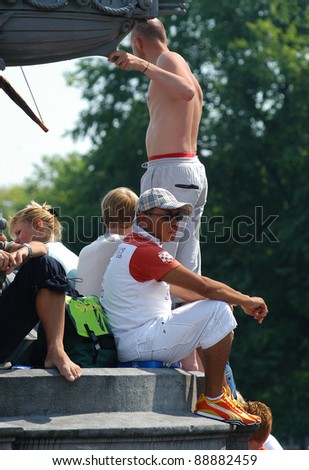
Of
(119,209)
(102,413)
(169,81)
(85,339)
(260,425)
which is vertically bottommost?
(260,425)

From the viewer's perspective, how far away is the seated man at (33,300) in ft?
18.8

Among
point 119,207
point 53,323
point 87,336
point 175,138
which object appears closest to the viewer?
point 53,323

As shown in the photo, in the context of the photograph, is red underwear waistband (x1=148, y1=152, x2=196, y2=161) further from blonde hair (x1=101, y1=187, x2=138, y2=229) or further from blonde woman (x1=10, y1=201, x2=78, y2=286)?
blonde woman (x1=10, y1=201, x2=78, y2=286)

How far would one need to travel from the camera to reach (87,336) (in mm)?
6074

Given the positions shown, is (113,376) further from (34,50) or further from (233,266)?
(233,266)

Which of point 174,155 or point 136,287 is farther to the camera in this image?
point 174,155

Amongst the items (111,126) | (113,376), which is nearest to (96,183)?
(111,126)

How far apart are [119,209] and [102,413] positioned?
219cm

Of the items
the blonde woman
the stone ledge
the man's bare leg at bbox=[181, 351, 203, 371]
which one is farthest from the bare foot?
the blonde woman

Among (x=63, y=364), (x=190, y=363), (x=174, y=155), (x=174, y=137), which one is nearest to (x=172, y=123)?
(x=174, y=137)

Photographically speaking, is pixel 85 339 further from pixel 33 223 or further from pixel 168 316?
pixel 33 223

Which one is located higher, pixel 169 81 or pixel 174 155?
pixel 169 81

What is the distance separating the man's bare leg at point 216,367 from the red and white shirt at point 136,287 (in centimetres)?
33

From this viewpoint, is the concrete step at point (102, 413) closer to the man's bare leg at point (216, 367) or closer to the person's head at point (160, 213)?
the man's bare leg at point (216, 367)
